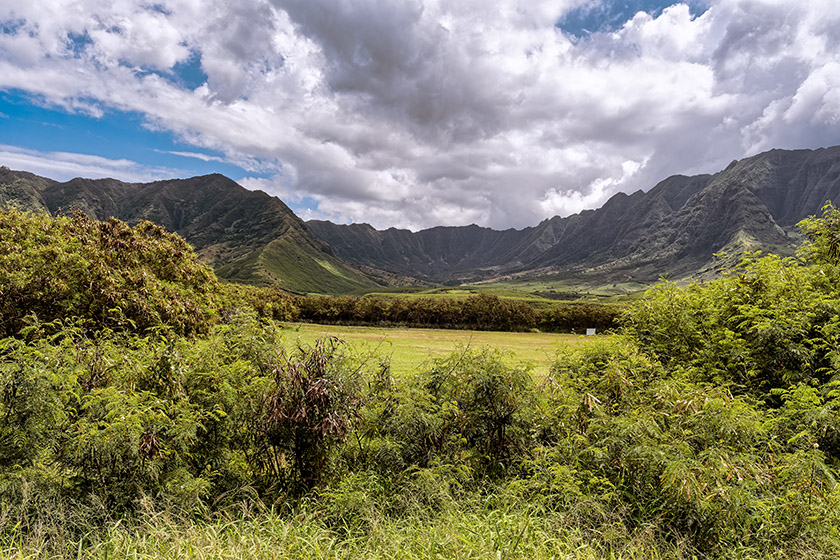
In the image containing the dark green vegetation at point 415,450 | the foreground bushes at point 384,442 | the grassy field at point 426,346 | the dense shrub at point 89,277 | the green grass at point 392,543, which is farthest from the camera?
the dense shrub at point 89,277

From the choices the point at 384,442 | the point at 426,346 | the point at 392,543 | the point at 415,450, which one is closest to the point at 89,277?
the point at 384,442

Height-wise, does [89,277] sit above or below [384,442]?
above

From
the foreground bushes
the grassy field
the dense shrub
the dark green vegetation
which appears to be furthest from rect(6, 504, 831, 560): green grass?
the dense shrub

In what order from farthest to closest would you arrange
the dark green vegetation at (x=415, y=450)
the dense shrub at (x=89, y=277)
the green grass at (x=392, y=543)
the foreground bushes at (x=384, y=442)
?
1. the dense shrub at (x=89, y=277)
2. the foreground bushes at (x=384, y=442)
3. the dark green vegetation at (x=415, y=450)
4. the green grass at (x=392, y=543)

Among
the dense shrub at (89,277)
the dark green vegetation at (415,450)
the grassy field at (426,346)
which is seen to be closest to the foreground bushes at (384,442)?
the dark green vegetation at (415,450)

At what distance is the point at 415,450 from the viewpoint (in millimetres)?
7273

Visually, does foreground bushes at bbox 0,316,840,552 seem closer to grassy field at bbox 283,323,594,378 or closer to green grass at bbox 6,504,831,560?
green grass at bbox 6,504,831,560

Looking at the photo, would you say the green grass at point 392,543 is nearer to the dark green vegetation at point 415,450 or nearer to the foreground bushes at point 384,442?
the dark green vegetation at point 415,450

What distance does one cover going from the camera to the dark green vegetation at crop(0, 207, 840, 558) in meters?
5.22

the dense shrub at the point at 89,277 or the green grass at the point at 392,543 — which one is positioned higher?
the dense shrub at the point at 89,277

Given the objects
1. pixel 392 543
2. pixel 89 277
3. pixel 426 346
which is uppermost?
pixel 89 277

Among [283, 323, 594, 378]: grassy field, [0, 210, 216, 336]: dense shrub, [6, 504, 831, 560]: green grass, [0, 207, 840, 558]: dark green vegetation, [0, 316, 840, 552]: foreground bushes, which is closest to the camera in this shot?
[6, 504, 831, 560]: green grass

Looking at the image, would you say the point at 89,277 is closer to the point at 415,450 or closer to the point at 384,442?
the point at 384,442

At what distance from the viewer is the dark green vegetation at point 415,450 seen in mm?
5219
